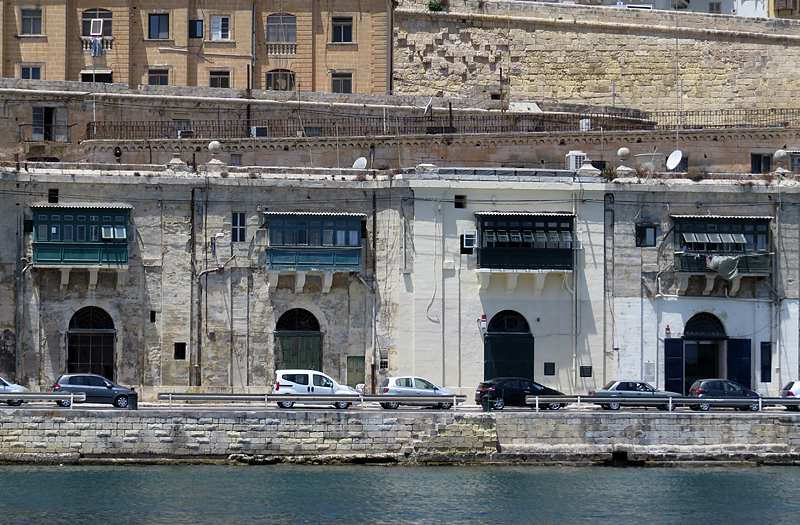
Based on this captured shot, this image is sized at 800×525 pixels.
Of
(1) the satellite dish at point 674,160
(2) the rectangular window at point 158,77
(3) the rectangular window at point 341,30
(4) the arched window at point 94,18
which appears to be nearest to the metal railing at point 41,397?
(1) the satellite dish at point 674,160

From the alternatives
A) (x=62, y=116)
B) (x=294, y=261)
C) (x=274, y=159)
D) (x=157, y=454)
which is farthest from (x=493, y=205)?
(x=62, y=116)

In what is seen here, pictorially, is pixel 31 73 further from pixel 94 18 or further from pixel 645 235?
pixel 645 235

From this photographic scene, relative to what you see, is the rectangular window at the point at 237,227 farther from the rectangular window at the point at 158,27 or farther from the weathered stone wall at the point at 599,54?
the weathered stone wall at the point at 599,54

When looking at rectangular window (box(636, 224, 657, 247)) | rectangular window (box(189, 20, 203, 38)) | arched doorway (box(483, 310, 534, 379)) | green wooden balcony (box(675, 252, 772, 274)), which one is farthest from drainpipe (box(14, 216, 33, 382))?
green wooden balcony (box(675, 252, 772, 274))

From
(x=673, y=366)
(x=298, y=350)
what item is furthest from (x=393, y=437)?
(x=673, y=366)

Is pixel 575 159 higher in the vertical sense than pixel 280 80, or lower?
lower

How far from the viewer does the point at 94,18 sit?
5741 cm

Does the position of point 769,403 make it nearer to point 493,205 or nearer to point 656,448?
point 656,448

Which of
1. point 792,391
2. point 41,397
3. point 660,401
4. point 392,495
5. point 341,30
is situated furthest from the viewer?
point 341,30

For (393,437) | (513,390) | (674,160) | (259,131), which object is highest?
(259,131)

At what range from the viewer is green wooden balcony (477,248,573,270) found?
147ft

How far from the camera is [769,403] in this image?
40625 millimetres

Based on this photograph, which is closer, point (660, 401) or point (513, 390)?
point (660, 401)

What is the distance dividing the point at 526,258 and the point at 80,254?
46.1 ft
